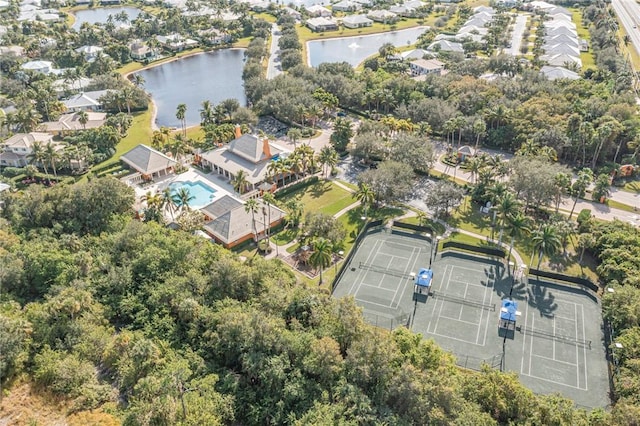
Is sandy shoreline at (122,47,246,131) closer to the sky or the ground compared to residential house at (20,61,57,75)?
closer to the ground

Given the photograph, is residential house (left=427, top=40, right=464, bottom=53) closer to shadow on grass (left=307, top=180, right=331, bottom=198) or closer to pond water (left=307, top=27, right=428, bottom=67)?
pond water (left=307, top=27, right=428, bottom=67)

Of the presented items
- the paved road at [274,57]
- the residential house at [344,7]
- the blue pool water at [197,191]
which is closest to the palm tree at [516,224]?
the blue pool water at [197,191]

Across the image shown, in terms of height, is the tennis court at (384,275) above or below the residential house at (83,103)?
below

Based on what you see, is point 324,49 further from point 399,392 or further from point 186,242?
point 399,392

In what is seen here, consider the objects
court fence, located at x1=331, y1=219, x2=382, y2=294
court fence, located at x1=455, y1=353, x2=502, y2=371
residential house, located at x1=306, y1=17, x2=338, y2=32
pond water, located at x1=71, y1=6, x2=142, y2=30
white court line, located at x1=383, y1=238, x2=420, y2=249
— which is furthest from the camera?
pond water, located at x1=71, y1=6, x2=142, y2=30

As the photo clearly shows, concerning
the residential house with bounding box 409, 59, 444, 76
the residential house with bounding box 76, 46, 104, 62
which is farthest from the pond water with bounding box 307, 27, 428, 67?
the residential house with bounding box 76, 46, 104, 62

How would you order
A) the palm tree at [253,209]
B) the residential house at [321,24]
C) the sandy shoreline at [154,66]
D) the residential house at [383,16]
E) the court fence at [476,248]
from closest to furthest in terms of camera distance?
the court fence at [476,248], the palm tree at [253,209], the sandy shoreline at [154,66], the residential house at [321,24], the residential house at [383,16]

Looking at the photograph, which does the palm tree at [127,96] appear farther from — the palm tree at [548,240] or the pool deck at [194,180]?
the palm tree at [548,240]
